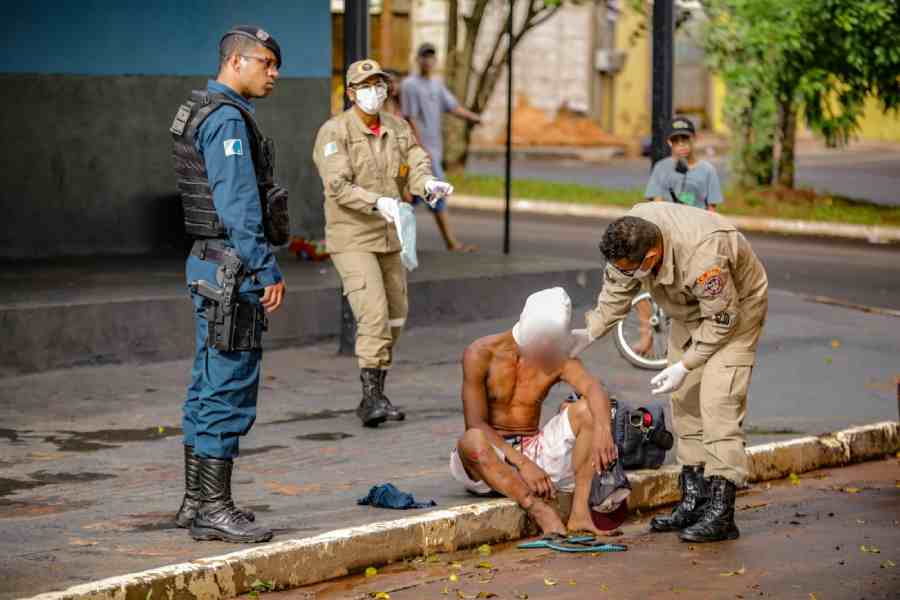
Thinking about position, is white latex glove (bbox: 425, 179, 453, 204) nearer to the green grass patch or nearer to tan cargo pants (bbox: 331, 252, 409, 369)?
tan cargo pants (bbox: 331, 252, 409, 369)

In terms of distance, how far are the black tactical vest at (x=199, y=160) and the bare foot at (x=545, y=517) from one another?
5.55 feet

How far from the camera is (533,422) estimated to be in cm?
759

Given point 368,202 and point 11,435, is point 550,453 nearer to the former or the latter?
point 368,202

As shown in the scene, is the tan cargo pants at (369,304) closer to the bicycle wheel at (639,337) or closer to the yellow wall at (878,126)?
the bicycle wheel at (639,337)

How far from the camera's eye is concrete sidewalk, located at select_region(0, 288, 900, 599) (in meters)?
6.80

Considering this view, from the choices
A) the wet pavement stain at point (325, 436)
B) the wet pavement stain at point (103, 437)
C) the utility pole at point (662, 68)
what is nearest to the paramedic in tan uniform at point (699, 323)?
the wet pavement stain at point (325, 436)

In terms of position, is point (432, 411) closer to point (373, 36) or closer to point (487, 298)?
point (487, 298)

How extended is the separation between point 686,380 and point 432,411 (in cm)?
253

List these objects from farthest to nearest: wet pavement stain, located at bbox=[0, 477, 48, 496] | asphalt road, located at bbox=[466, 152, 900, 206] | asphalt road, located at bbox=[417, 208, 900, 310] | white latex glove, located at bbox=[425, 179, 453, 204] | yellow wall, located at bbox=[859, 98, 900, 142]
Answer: yellow wall, located at bbox=[859, 98, 900, 142] → asphalt road, located at bbox=[466, 152, 900, 206] → asphalt road, located at bbox=[417, 208, 900, 310] → white latex glove, located at bbox=[425, 179, 453, 204] → wet pavement stain, located at bbox=[0, 477, 48, 496]

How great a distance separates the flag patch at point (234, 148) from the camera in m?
6.56

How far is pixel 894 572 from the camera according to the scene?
21.9ft

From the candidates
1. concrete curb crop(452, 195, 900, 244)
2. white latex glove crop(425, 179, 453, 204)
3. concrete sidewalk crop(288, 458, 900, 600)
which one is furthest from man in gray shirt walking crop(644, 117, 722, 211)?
concrete curb crop(452, 195, 900, 244)

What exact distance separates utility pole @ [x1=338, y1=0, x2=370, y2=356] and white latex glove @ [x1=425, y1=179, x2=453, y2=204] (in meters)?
2.12

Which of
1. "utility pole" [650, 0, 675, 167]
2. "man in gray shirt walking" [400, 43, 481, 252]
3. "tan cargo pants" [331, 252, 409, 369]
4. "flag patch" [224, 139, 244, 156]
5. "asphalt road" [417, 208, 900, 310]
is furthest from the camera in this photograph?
"man in gray shirt walking" [400, 43, 481, 252]
